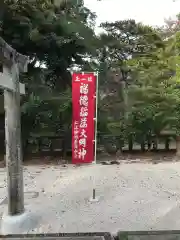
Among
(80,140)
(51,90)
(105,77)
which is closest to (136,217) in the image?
(80,140)

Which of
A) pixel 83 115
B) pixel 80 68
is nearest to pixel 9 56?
pixel 83 115

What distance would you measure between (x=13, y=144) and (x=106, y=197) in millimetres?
1595

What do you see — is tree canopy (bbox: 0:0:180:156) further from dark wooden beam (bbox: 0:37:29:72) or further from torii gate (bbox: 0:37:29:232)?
torii gate (bbox: 0:37:29:232)

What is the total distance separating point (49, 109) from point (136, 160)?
92.0 inches

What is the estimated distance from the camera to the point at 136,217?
10.0 feet

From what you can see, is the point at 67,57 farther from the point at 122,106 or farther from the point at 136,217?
the point at 136,217

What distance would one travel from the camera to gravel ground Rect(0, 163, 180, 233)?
2902mm

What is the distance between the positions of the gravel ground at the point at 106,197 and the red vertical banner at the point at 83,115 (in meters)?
0.42

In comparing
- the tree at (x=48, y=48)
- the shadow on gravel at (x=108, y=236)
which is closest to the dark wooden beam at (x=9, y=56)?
the shadow on gravel at (x=108, y=236)

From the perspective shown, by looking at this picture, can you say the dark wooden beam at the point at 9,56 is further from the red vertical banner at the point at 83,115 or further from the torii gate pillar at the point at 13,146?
the red vertical banner at the point at 83,115

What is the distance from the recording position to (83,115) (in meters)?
3.70

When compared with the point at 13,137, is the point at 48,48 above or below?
above

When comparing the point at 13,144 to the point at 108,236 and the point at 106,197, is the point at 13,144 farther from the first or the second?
the point at 106,197

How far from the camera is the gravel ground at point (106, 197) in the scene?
290cm
